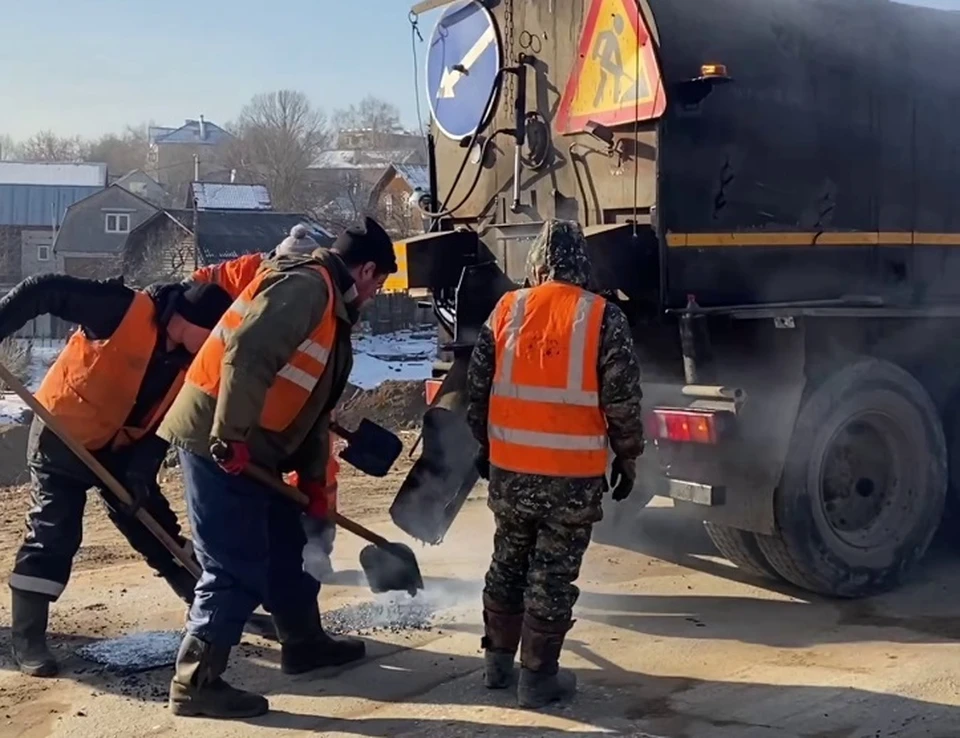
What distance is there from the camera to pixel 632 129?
226 inches

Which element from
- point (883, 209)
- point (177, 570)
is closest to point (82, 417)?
point (177, 570)

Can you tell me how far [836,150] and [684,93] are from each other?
3.48 feet

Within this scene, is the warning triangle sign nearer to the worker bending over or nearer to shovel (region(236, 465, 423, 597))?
the worker bending over

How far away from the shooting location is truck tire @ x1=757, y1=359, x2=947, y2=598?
225 inches

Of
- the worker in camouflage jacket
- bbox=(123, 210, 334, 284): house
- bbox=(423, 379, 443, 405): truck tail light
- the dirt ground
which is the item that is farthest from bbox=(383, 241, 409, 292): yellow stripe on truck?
bbox=(123, 210, 334, 284): house

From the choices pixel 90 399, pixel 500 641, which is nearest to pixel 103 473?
pixel 90 399

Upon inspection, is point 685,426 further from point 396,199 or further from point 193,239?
point 193,239

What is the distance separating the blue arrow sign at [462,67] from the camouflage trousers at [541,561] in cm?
290

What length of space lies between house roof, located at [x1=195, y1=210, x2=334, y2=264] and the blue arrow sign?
31.8m

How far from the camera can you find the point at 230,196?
Result: 4859cm

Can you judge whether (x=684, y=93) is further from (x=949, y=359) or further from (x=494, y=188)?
(x=949, y=359)

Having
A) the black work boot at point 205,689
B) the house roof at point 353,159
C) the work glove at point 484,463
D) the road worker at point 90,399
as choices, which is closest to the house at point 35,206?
the house roof at point 353,159

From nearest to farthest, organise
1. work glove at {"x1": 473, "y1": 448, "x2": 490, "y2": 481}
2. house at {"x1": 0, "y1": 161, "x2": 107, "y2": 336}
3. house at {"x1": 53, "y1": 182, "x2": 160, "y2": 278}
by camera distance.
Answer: work glove at {"x1": 473, "y1": 448, "x2": 490, "y2": 481}, house at {"x1": 53, "y1": 182, "x2": 160, "y2": 278}, house at {"x1": 0, "y1": 161, "x2": 107, "y2": 336}

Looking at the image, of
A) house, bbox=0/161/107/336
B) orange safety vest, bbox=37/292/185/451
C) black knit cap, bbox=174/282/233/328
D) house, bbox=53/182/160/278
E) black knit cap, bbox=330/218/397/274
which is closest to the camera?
black knit cap, bbox=330/218/397/274
